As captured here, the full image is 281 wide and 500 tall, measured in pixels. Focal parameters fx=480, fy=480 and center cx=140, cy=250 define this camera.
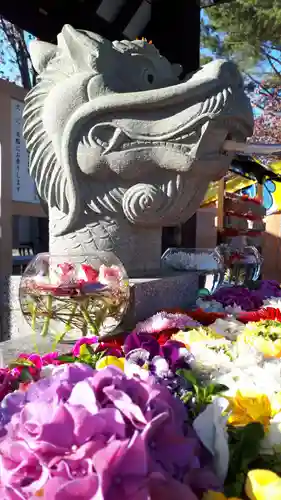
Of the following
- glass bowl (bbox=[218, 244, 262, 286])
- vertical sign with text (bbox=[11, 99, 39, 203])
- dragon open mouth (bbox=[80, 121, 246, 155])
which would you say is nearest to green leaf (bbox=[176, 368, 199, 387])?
dragon open mouth (bbox=[80, 121, 246, 155])

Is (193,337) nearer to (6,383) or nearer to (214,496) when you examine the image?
(6,383)

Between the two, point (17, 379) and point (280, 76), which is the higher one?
point (280, 76)

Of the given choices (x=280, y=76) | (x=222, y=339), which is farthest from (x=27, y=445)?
(x=280, y=76)

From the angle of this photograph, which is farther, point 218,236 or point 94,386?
point 218,236

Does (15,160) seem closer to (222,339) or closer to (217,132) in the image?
(217,132)

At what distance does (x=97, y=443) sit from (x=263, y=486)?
0.24 meters

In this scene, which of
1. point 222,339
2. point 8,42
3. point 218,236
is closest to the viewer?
point 222,339

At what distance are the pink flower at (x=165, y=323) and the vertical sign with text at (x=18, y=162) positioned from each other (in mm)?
1661

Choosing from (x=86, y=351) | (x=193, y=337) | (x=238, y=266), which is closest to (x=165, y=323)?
(x=193, y=337)

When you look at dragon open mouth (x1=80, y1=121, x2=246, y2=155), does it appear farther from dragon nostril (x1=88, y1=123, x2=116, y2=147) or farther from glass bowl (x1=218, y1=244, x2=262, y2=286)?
glass bowl (x1=218, y1=244, x2=262, y2=286)

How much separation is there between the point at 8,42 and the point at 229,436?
10.6 meters

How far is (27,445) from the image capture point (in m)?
0.62

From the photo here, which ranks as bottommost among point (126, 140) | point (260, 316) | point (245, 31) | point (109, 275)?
point (260, 316)

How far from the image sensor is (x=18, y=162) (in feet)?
10.1
